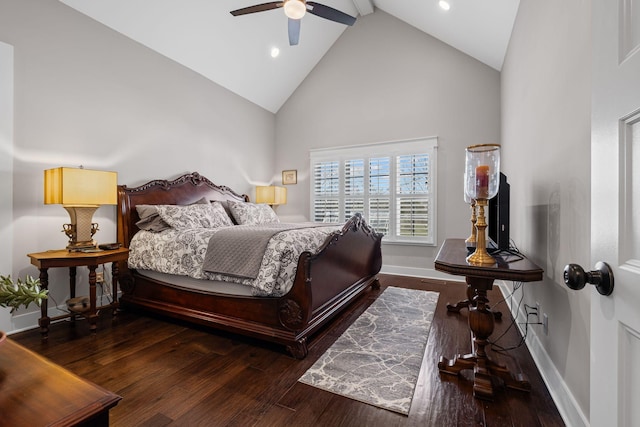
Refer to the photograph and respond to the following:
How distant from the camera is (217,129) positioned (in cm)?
470

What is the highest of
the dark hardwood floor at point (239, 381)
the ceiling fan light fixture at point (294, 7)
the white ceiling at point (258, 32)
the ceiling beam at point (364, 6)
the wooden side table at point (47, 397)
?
the ceiling beam at point (364, 6)

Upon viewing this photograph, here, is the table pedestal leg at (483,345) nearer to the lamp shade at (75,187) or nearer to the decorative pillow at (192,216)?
the decorative pillow at (192,216)

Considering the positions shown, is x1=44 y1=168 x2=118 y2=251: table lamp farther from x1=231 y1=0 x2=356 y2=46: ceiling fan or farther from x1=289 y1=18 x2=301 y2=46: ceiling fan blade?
x1=289 y1=18 x2=301 y2=46: ceiling fan blade

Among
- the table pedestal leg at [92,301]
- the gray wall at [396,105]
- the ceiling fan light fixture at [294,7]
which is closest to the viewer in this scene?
the table pedestal leg at [92,301]

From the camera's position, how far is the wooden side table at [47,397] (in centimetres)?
72

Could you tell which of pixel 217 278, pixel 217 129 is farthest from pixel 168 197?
pixel 217 278

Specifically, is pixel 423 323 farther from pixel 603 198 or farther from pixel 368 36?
pixel 368 36

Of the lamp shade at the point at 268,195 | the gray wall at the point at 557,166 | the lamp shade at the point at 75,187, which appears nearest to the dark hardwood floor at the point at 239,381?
the gray wall at the point at 557,166

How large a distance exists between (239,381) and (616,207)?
2.01 m

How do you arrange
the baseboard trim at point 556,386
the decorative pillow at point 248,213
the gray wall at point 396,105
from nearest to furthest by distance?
the baseboard trim at point 556,386, the decorative pillow at point 248,213, the gray wall at point 396,105

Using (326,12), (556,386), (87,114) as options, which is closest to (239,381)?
(556,386)

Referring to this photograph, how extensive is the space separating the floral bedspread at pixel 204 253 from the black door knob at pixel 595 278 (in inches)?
68.1

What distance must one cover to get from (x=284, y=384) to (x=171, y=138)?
11.4ft

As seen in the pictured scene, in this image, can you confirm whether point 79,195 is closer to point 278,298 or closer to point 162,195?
point 162,195
